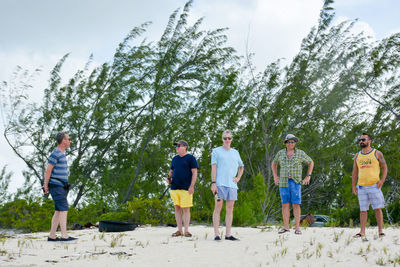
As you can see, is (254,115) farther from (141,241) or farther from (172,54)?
(141,241)

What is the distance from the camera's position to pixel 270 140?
17.2 metres

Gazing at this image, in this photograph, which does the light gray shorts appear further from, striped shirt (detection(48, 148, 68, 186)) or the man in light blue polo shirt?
striped shirt (detection(48, 148, 68, 186))

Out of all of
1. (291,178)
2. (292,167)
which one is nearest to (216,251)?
(291,178)

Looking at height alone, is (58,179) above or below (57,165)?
below

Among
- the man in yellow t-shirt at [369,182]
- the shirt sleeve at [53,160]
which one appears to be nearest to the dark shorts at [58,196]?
the shirt sleeve at [53,160]

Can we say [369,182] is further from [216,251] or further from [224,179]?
[216,251]

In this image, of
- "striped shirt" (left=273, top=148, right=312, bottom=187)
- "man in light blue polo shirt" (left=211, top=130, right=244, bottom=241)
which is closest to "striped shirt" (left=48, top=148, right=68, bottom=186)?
"man in light blue polo shirt" (left=211, top=130, right=244, bottom=241)

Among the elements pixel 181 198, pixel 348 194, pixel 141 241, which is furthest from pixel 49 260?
pixel 348 194

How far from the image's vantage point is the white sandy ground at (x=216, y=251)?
577cm

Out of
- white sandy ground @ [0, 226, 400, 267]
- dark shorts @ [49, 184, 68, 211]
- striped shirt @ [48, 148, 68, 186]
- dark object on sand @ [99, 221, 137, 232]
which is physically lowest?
white sandy ground @ [0, 226, 400, 267]

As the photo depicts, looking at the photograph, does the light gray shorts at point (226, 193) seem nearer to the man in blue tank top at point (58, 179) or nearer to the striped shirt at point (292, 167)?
the striped shirt at point (292, 167)

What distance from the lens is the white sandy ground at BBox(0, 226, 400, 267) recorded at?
18.9 feet

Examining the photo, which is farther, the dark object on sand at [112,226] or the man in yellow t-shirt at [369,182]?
the dark object on sand at [112,226]

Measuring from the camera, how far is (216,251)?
6.48 meters
